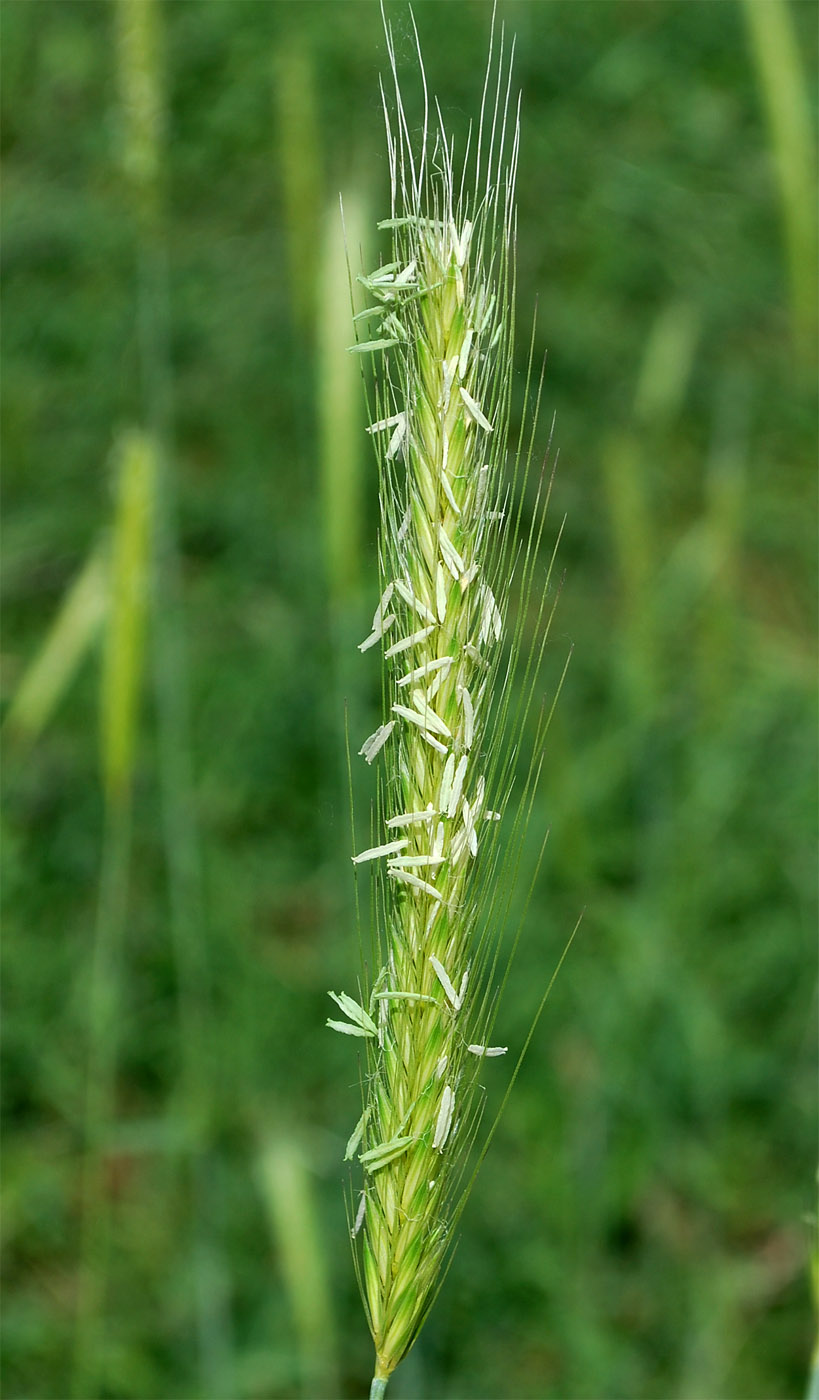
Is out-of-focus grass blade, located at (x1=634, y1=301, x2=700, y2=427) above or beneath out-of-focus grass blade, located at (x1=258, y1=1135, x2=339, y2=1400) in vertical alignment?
above

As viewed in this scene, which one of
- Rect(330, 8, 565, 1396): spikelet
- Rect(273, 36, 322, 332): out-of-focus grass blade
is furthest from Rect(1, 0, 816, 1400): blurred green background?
Rect(330, 8, 565, 1396): spikelet

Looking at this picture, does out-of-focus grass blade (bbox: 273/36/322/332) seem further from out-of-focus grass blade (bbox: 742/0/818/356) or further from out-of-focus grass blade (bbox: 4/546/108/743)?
out-of-focus grass blade (bbox: 742/0/818/356)

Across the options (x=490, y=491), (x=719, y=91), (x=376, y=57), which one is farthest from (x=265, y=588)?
(x=490, y=491)

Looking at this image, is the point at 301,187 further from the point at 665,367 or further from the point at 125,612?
the point at 665,367

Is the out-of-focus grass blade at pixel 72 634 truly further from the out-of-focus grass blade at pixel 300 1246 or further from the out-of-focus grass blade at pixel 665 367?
the out-of-focus grass blade at pixel 665 367

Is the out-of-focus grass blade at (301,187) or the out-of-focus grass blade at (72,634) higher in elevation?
the out-of-focus grass blade at (301,187)

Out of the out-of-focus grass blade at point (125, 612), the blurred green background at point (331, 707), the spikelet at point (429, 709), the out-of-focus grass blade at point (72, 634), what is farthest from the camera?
the blurred green background at point (331, 707)

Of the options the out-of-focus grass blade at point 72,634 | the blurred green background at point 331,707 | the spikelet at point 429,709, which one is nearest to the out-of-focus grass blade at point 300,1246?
the blurred green background at point 331,707

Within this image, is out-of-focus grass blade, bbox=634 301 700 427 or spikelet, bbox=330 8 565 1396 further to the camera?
out-of-focus grass blade, bbox=634 301 700 427
